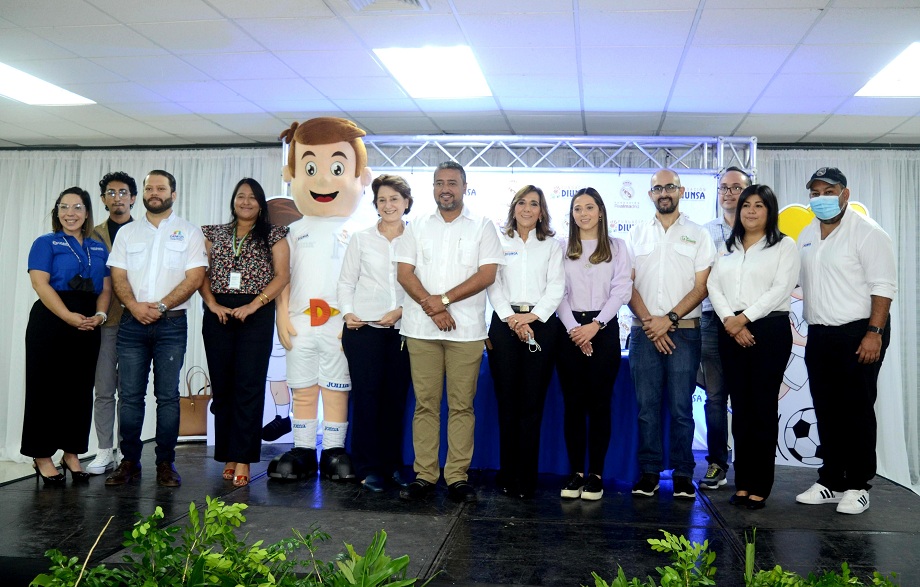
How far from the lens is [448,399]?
3705mm

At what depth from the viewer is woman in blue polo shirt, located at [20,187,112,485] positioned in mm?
3893

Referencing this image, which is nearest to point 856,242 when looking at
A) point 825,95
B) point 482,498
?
point 482,498

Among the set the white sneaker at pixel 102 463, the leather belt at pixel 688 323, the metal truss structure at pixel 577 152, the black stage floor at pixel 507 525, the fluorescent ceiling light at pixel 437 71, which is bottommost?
the black stage floor at pixel 507 525

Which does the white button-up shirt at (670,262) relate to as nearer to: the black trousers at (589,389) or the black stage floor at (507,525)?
the black trousers at (589,389)

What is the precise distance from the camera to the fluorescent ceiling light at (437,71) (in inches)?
203

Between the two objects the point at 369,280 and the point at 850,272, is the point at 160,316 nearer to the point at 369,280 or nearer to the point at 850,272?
the point at 369,280

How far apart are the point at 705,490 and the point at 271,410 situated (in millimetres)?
3243

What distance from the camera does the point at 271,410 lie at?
5875 mm

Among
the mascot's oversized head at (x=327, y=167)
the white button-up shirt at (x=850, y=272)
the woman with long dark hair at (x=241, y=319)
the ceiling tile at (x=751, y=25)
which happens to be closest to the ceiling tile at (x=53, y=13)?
the mascot's oversized head at (x=327, y=167)

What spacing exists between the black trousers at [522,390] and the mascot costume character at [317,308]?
0.87m

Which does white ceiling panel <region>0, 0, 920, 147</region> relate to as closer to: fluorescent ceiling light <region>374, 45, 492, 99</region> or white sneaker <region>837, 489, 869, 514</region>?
fluorescent ceiling light <region>374, 45, 492, 99</region>

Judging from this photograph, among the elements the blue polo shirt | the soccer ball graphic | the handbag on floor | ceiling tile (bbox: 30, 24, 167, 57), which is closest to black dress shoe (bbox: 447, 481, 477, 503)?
the blue polo shirt

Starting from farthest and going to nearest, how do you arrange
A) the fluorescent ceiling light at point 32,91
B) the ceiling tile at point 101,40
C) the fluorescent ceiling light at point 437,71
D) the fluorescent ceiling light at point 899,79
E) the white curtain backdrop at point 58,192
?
the white curtain backdrop at point 58,192 < the fluorescent ceiling light at point 32,91 < the fluorescent ceiling light at point 437,71 < the fluorescent ceiling light at point 899,79 < the ceiling tile at point 101,40

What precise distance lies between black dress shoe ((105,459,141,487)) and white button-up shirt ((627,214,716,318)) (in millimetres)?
2696
